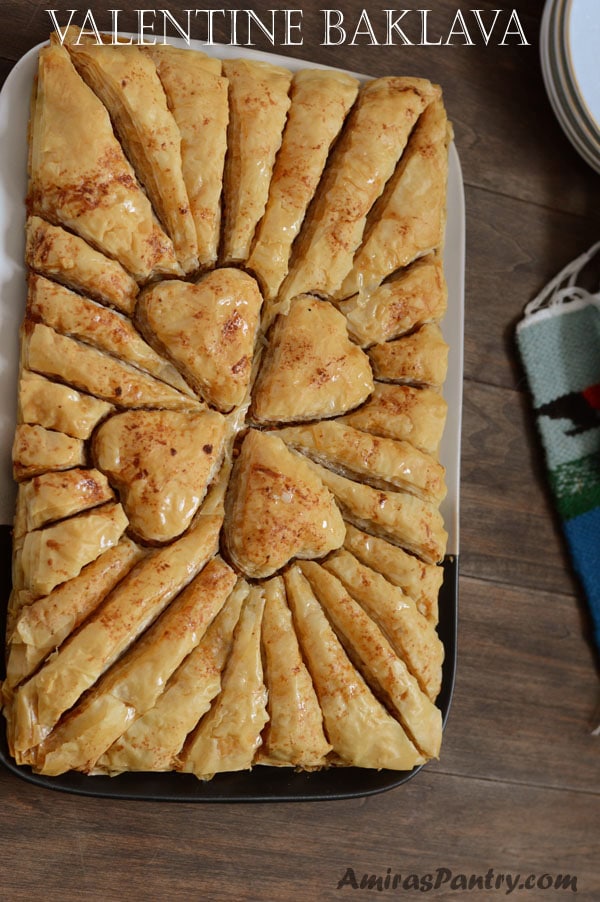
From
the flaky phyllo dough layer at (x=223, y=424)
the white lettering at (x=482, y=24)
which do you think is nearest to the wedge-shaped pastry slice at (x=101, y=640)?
Answer: the flaky phyllo dough layer at (x=223, y=424)

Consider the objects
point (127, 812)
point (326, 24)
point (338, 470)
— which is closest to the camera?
point (338, 470)

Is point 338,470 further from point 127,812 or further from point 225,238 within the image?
point 127,812

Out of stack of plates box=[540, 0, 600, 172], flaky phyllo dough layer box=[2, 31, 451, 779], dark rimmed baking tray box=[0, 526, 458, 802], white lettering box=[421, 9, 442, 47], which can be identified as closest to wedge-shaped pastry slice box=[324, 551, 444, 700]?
flaky phyllo dough layer box=[2, 31, 451, 779]

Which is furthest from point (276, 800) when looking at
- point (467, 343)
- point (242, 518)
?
point (467, 343)

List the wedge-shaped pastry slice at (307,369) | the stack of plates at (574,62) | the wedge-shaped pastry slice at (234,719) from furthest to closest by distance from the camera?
the stack of plates at (574,62) → the wedge-shaped pastry slice at (307,369) → the wedge-shaped pastry slice at (234,719)

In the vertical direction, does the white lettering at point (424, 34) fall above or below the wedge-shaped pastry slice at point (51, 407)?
above

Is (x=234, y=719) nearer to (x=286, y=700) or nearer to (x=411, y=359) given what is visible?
(x=286, y=700)

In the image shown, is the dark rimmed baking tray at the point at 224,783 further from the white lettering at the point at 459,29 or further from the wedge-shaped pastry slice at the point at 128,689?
the white lettering at the point at 459,29
